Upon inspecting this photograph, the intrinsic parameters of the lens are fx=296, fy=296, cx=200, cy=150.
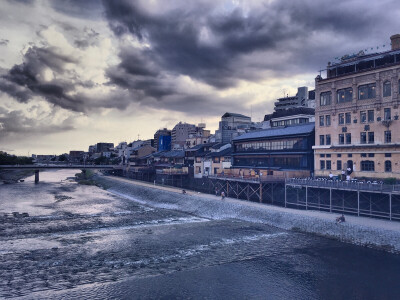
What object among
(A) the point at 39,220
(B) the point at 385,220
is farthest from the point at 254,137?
(A) the point at 39,220

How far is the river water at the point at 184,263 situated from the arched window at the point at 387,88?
25.0 metres

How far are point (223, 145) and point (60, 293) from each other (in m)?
66.6

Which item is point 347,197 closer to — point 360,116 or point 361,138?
point 361,138

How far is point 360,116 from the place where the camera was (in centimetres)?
4747

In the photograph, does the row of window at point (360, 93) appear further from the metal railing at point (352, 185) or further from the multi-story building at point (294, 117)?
the multi-story building at point (294, 117)

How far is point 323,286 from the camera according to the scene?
76.1ft

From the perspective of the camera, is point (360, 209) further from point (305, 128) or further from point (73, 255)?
point (73, 255)

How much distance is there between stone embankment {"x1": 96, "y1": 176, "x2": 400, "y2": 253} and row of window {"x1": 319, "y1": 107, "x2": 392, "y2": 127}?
17.1 m

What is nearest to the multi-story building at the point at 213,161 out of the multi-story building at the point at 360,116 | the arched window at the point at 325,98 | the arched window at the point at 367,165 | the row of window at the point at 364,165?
the row of window at the point at 364,165

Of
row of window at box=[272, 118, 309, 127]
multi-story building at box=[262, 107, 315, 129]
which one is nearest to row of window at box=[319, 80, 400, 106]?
multi-story building at box=[262, 107, 315, 129]

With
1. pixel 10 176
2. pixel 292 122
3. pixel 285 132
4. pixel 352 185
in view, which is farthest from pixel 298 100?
pixel 10 176

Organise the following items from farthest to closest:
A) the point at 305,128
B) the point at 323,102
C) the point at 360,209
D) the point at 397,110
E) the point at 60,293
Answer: the point at 305,128 < the point at 323,102 < the point at 397,110 < the point at 360,209 < the point at 60,293

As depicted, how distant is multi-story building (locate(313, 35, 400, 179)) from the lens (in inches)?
1699

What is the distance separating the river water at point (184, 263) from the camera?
2219cm
